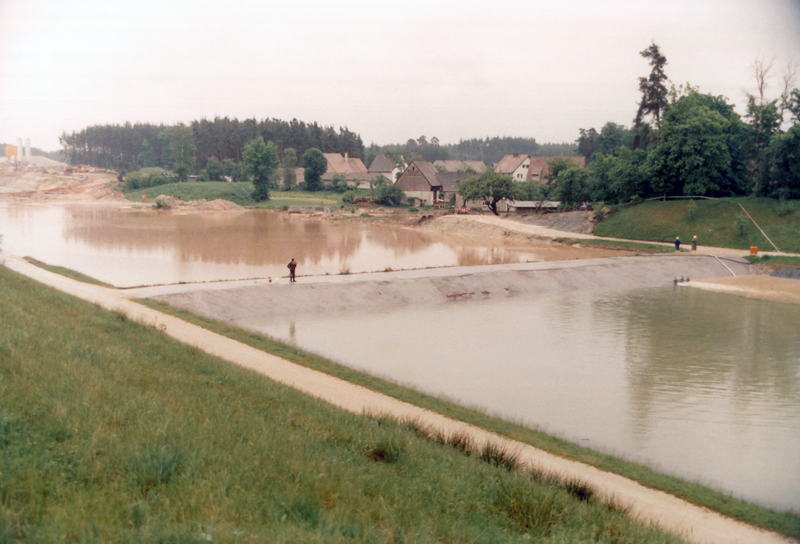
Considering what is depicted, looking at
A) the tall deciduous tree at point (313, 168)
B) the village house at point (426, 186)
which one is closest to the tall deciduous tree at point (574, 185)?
the village house at point (426, 186)

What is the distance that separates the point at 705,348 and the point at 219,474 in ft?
67.3

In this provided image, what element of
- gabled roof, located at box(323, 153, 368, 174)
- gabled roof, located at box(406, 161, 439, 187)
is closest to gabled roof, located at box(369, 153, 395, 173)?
gabled roof, located at box(323, 153, 368, 174)

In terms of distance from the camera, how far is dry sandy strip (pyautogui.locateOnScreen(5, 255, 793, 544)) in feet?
28.9

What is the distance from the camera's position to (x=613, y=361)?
66.4ft

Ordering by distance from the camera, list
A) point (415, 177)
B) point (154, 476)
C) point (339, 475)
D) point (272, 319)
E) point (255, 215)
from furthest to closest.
Result: point (415, 177) → point (255, 215) → point (272, 319) → point (339, 475) → point (154, 476)

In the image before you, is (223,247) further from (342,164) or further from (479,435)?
(342,164)

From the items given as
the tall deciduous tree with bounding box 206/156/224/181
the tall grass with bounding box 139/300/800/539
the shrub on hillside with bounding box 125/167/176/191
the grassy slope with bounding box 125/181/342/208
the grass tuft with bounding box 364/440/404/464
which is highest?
the tall deciduous tree with bounding box 206/156/224/181

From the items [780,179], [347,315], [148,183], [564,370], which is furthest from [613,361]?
[148,183]

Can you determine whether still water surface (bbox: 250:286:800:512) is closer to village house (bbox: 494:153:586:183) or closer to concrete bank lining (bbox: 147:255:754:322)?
concrete bank lining (bbox: 147:255:754:322)

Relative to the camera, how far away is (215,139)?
146750mm

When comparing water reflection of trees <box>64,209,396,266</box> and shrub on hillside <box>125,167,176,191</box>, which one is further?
shrub on hillside <box>125,167,176,191</box>

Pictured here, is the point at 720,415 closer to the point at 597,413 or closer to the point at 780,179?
the point at 597,413

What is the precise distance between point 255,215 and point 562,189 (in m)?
45.7

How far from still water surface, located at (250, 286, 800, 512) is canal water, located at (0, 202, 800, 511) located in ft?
0.19
